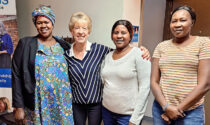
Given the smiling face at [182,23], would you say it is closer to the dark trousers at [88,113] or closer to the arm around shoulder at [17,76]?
the dark trousers at [88,113]

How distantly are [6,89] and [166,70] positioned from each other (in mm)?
2395

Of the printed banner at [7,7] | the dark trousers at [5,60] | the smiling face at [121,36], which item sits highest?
the printed banner at [7,7]

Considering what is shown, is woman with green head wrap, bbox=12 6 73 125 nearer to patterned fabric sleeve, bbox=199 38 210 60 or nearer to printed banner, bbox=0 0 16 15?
patterned fabric sleeve, bbox=199 38 210 60

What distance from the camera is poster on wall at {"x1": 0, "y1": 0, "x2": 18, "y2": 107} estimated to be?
2.37 meters

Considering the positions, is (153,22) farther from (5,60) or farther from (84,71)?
(5,60)

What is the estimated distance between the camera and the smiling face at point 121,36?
1.25 meters

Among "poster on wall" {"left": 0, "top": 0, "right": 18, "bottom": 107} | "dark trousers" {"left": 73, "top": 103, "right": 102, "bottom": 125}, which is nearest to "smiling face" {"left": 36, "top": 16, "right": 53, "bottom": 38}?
"dark trousers" {"left": 73, "top": 103, "right": 102, "bottom": 125}

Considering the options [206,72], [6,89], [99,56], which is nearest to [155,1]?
[99,56]

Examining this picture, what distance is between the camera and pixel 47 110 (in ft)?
4.80

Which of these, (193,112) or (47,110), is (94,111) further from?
(193,112)

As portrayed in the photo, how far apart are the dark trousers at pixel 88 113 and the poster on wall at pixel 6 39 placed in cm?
157

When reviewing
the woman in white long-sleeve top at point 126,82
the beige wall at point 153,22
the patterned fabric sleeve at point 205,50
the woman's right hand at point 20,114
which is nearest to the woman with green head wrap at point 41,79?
the woman's right hand at point 20,114

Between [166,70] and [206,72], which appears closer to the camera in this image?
[206,72]

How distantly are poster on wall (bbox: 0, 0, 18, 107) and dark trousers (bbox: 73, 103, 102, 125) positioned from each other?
1568 millimetres
